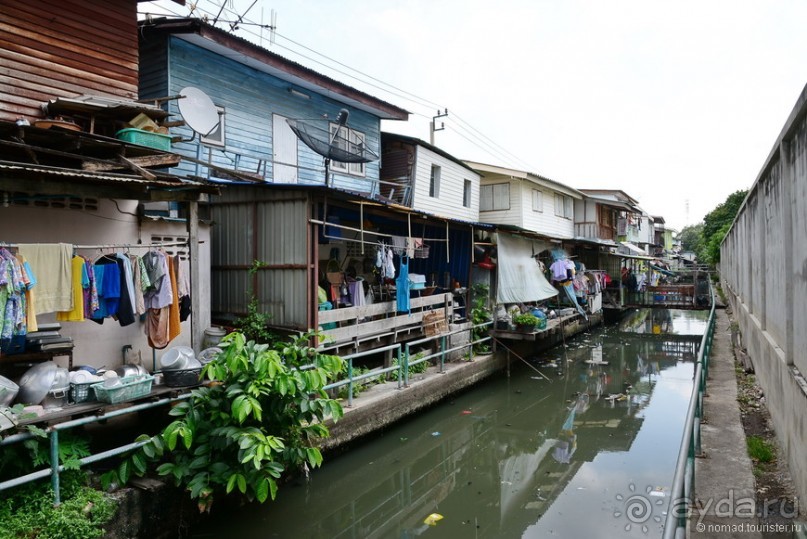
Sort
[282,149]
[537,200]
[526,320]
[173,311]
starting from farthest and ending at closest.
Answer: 1. [537,200]
2. [526,320]
3. [282,149]
4. [173,311]

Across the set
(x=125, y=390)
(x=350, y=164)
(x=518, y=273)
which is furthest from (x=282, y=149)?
(x=125, y=390)

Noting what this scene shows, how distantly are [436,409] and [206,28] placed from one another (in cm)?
928

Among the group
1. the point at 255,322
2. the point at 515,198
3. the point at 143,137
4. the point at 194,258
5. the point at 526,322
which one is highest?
the point at 515,198

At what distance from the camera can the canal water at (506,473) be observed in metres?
6.86

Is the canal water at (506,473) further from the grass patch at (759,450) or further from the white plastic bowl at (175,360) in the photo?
the white plastic bowl at (175,360)

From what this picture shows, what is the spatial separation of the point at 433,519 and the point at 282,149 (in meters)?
9.39

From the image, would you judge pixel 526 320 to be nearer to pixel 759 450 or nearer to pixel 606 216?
pixel 759 450

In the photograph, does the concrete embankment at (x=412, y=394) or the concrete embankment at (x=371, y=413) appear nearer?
the concrete embankment at (x=371, y=413)

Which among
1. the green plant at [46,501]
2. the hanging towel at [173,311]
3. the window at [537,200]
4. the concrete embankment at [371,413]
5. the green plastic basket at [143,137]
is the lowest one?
the concrete embankment at [371,413]

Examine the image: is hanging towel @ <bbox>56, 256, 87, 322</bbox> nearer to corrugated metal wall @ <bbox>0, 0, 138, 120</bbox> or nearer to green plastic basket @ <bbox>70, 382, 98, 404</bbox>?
green plastic basket @ <bbox>70, 382, 98, 404</bbox>

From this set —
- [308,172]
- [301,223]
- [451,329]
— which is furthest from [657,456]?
[308,172]

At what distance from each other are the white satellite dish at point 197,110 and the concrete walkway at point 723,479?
30.4 ft

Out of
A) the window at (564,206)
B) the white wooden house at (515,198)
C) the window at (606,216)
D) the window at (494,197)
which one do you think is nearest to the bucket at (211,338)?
the white wooden house at (515,198)

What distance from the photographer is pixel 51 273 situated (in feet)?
18.8
